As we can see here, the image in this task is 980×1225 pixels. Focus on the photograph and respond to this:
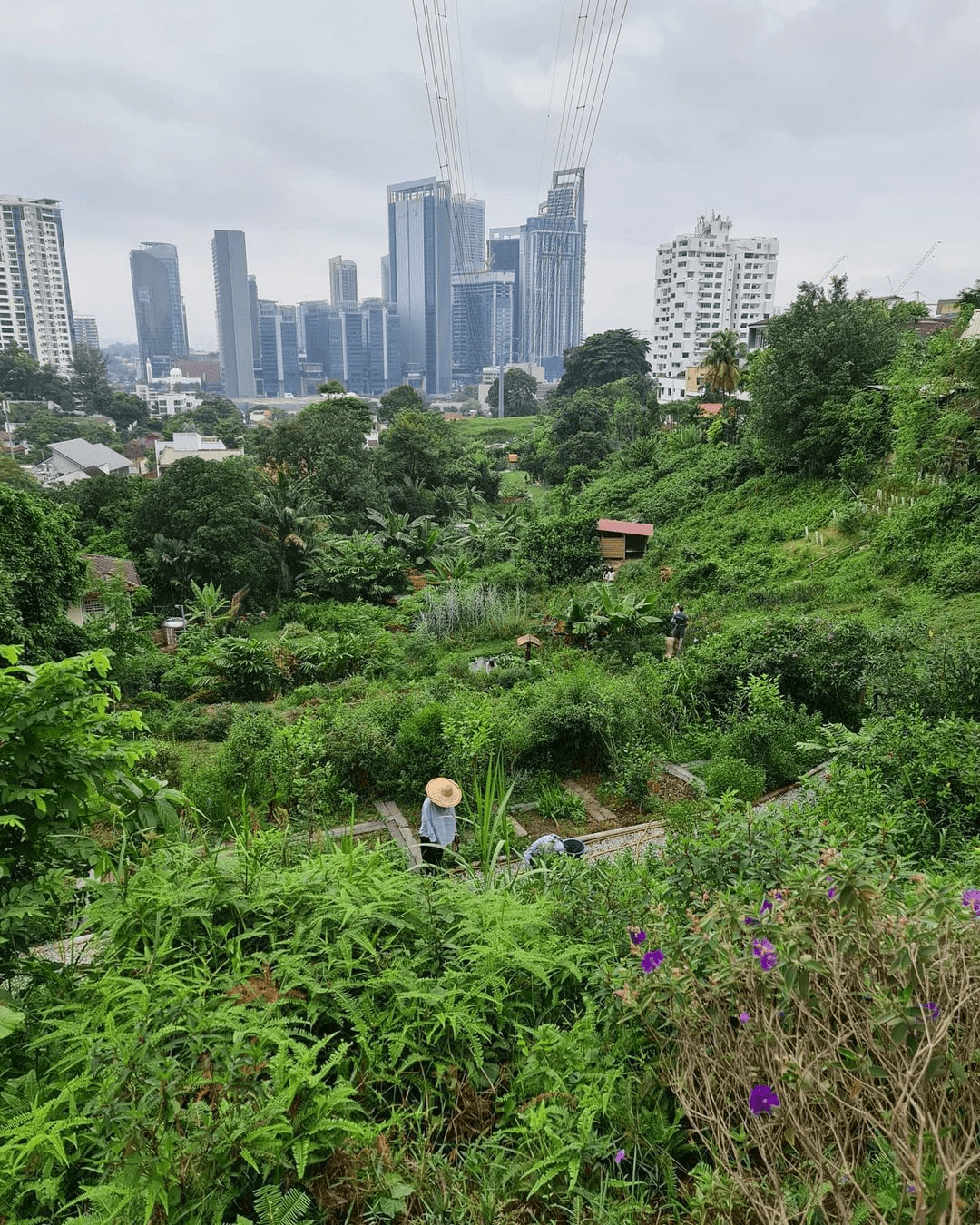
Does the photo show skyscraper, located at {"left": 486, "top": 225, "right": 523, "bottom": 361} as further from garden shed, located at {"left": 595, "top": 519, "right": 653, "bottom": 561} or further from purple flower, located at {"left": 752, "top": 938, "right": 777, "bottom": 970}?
purple flower, located at {"left": 752, "top": 938, "right": 777, "bottom": 970}

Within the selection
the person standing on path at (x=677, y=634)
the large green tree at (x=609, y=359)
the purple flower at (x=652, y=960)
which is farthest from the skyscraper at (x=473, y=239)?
the purple flower at (x=652, y=960)

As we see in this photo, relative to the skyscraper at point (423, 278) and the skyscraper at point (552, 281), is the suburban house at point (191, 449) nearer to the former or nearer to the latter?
the skyscraper at point (552, 281)

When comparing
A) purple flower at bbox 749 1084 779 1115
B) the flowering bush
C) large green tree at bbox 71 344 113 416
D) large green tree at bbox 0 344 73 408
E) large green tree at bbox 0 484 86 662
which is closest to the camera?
the flowering bush

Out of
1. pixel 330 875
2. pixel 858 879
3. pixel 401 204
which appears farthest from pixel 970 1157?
pixel 401 204

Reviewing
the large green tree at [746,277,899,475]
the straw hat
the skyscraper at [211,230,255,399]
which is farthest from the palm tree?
the skyscraper at [211,230,255,399]

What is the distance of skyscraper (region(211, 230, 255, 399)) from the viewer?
600 ft

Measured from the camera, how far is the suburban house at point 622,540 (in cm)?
1897

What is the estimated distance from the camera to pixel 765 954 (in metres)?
1.98

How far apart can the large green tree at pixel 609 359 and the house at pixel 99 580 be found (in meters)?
39.1

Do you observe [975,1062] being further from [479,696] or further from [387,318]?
[387,318]

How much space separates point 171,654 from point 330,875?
40.7 ft

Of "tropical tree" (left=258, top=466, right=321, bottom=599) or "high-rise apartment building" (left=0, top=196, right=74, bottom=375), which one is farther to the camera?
"high-rise apartment building" (left=0, top=196, right=74, bottom=375)

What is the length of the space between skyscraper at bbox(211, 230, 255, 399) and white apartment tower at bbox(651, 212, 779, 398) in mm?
119377

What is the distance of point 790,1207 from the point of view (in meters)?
1.65
